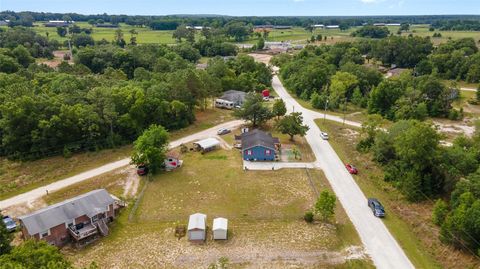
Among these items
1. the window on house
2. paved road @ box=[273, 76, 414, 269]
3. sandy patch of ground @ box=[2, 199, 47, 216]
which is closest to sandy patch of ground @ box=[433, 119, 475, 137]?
paved road @ box=[273, 76, 414, 269]

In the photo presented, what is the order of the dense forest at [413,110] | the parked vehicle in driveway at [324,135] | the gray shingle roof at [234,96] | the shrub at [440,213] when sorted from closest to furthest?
the shrub at [440,213], the dense forest at [413,110], the parked vehicle in driveway at [324,135], the gray shingle roof at [234,96]

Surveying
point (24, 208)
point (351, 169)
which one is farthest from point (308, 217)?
point (24, 208)

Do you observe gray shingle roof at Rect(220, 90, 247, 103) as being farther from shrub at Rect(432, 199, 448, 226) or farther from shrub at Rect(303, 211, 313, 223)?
shrub at Rect(432, 199, 448, 226)

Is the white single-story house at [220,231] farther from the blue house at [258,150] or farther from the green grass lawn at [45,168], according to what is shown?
the green grass lawn at [45,168]

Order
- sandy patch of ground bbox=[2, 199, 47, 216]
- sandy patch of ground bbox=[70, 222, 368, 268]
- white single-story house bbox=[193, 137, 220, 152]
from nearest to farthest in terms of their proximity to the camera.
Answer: sandy patch of ground bbox=[70, 222, 368, 268]
sandy patch of ground bbox=[2, 199, 47, 216]
white single-story house bbox=[193, 137, 220, 152]

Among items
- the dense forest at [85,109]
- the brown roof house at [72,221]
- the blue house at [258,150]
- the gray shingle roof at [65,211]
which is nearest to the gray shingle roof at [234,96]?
the dense forest at [85,109]

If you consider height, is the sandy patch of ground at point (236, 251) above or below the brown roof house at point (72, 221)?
below

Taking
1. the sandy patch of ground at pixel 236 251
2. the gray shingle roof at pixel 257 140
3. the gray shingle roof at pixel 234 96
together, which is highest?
the gray shingle roof at pixel 234 96
